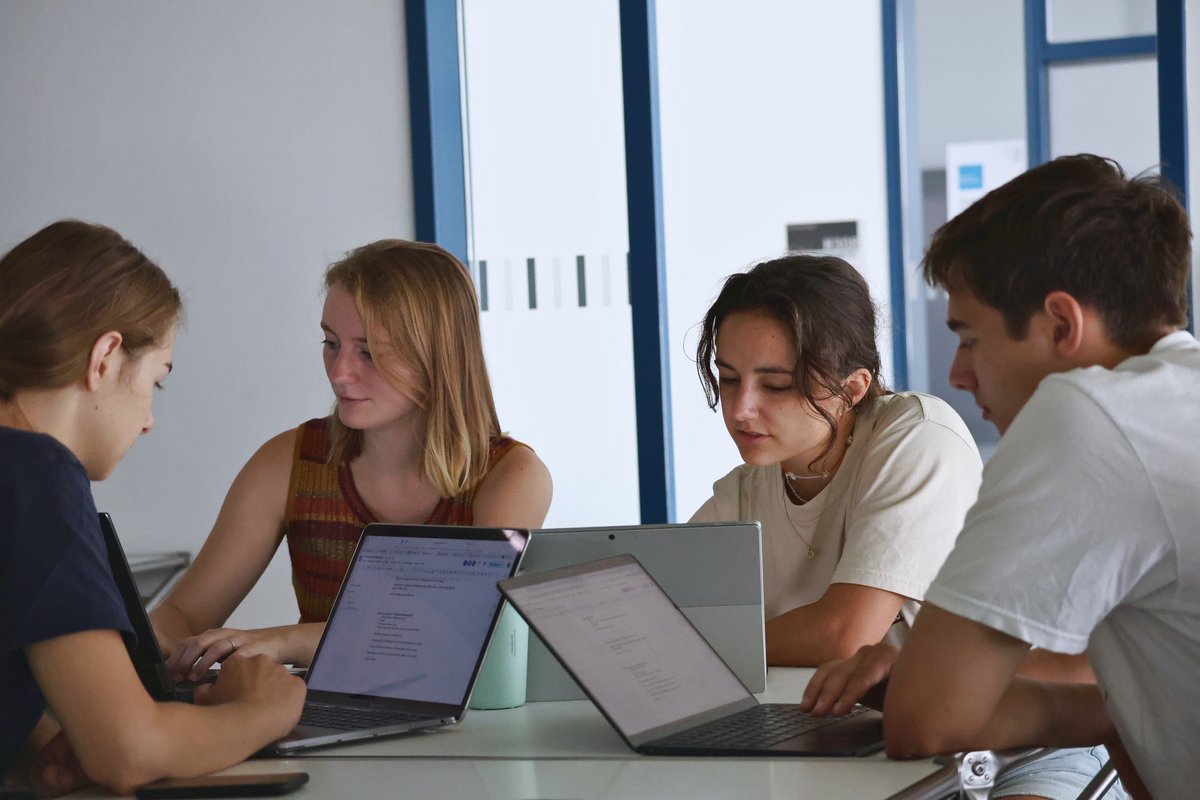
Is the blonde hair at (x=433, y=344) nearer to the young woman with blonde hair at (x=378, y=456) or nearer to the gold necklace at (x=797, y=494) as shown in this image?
the young woman with blonde hair at (x=378, y=456)

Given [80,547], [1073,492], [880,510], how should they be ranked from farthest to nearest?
[880,510]
[80,547]
[1073,492]

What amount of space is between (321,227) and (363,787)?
280cm

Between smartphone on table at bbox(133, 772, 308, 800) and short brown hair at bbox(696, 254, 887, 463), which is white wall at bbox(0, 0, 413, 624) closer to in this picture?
short brown hair at bbox(696, 254, 887, 463)

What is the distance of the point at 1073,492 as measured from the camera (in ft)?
3.94

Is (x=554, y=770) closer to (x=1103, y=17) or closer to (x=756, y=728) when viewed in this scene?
(x=756, y=728)

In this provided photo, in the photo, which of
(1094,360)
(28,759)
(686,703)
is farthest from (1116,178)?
(28,759)

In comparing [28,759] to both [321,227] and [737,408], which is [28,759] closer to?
[737,408]

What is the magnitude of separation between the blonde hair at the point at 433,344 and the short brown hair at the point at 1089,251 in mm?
1068

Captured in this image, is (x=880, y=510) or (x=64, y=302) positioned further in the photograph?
(x=880, y=510)

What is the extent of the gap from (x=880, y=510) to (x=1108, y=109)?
587 cm

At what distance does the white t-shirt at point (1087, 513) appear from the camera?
120cm

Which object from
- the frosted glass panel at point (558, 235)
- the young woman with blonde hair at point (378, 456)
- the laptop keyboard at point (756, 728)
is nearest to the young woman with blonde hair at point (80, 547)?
the laptop keyboard at point (756, 728)

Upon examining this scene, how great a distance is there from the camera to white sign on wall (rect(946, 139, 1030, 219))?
26.4ft

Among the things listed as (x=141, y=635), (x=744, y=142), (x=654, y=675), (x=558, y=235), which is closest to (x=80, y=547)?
(x=141, y=635)
